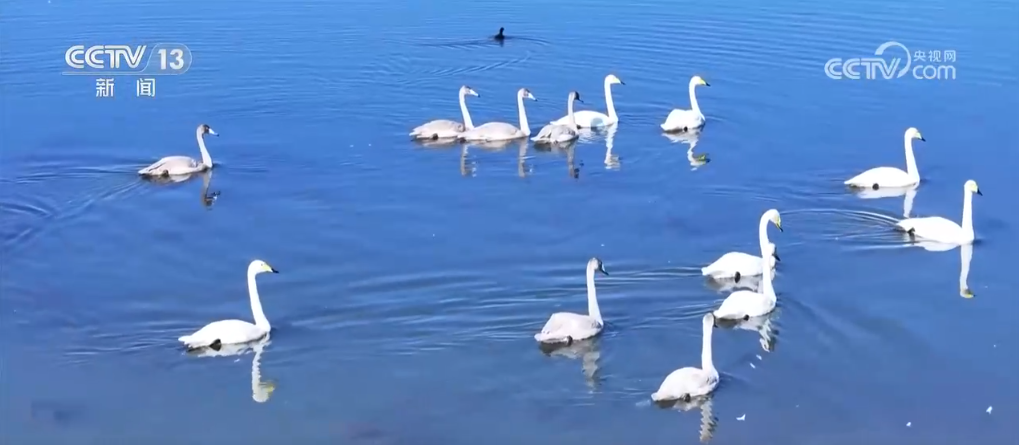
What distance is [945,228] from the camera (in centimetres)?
1686

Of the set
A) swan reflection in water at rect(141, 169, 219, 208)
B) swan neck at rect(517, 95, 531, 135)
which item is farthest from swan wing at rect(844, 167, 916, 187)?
swan reflection in water at rect(141, 169, 219, 208)

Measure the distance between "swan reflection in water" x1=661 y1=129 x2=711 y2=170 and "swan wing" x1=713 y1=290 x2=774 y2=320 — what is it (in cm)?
536

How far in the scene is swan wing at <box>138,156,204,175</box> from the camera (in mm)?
19500

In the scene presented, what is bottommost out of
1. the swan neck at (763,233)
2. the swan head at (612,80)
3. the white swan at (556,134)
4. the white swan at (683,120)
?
the swan neck at (763,233)

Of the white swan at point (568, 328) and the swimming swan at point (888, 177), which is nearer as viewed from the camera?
the white swan at point (568, 328)

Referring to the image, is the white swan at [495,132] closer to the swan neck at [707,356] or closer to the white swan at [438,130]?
the white swan at [438,130]

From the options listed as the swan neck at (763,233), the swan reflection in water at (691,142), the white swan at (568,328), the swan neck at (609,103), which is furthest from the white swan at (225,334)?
the swan neck at (609,103)

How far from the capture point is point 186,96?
23.5 metres

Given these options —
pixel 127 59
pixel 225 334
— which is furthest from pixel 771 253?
pixel 127 59

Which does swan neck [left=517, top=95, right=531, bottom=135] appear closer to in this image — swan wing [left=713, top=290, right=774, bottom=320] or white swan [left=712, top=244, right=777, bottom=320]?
white swan [left=712, top=244, right=777, bottom=320]

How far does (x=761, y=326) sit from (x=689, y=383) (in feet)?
6.37

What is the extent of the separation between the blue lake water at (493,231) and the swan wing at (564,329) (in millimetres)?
165

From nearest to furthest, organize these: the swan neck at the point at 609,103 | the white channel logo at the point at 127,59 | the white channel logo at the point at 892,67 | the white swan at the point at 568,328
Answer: the white swan at the point at 568,328, the swan neck at the point at 609,103, the white channel logo at the point at 892,67, the white channel logo at the point at 127,59

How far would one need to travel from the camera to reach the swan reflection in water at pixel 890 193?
18562mm
